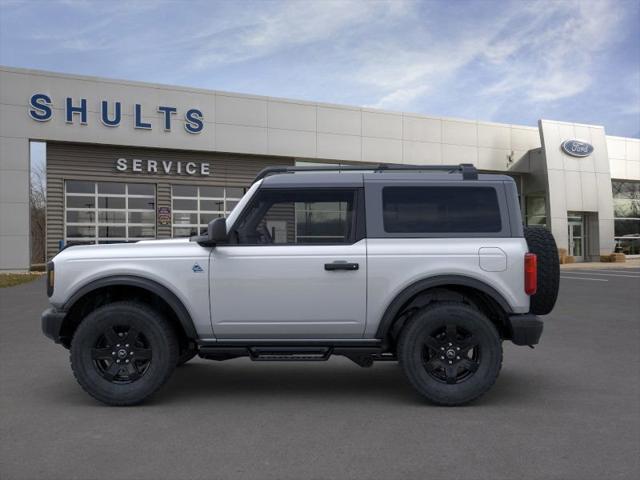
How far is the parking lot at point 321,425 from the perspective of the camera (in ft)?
11.4

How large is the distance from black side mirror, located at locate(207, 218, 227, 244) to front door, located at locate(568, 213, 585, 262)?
3073 cm

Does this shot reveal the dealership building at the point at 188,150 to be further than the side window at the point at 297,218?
Yes

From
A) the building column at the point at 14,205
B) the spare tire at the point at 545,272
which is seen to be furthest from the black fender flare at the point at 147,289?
the building column at the point at 14,205

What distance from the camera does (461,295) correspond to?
16.3ft

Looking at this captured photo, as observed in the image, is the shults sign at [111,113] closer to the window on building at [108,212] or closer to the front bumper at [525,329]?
the window on building at [108,212]

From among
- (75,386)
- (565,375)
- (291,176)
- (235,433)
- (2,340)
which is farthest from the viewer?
(2,340)

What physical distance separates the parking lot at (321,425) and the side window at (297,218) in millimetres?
1347

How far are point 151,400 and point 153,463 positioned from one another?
4.79 ft

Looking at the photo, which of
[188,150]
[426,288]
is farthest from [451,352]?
[188,150]

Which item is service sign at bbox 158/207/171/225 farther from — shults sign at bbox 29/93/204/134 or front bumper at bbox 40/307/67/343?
front bumper at bbox 40/307/67/343

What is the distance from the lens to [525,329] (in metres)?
4.72

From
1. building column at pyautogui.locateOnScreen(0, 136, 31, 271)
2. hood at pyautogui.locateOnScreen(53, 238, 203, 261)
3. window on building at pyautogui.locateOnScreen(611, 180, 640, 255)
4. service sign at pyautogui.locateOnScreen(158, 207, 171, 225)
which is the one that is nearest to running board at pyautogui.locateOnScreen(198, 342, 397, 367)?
hood at pyautogui.locateOnScreen(53, 238, 203, 261)

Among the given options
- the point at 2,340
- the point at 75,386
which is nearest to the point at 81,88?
the point at 2,340

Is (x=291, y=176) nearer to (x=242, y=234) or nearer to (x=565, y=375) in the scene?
(x=242, y=234)
